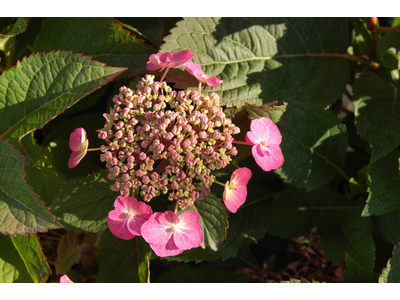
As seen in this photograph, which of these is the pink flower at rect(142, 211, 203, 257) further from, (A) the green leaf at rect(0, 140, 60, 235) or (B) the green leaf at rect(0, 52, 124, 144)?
(B) the green leaf at rect(0, 52, 124, 144)

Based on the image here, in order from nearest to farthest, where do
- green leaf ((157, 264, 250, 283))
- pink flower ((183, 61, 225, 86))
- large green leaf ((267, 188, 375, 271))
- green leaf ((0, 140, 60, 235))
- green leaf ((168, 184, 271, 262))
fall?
green leaf ((0, 140, 60, 235)), pink flower ((183, 61, 225, 86)), green leaf ((168, 184, 271, 262)), large green leaf ((267, 188, 375, 271)), green leaf ((157, 264, 250, 283))

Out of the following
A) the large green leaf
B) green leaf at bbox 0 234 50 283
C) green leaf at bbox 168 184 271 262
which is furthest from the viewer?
the large green leaf

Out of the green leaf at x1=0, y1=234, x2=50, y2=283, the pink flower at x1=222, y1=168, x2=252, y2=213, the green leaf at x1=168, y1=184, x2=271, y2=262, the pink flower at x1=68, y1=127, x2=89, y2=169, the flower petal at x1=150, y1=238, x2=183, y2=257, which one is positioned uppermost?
the pink flower at x1=68, y1=127, x2=89, y2=169

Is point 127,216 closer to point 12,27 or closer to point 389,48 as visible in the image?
point 12,27

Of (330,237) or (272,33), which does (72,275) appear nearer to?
(330,237)

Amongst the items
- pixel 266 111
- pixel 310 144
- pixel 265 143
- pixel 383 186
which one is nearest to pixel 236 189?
pixel 265 143

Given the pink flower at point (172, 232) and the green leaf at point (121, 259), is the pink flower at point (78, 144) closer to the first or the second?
the pink flower at point (172, 232)

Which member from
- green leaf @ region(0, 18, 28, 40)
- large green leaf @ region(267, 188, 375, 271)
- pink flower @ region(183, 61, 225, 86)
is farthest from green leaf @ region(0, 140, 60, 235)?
large green leaf @ region(267, 188, 375, 271)
